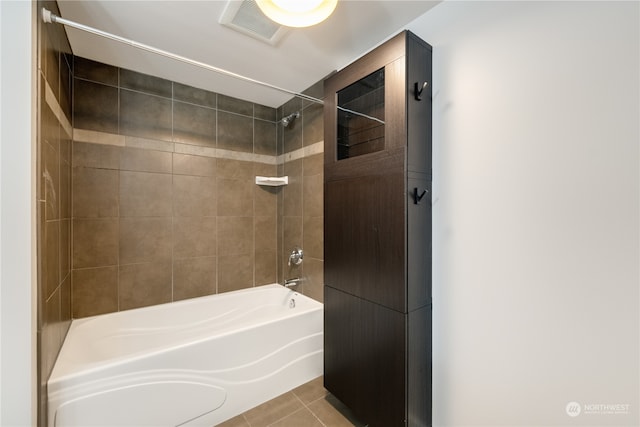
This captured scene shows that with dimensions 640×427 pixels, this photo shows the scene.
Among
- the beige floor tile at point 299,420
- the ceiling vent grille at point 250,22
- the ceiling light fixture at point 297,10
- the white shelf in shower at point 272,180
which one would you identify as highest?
the ceiling vent grille at point 250,22

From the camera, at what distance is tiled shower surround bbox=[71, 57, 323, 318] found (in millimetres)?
2016

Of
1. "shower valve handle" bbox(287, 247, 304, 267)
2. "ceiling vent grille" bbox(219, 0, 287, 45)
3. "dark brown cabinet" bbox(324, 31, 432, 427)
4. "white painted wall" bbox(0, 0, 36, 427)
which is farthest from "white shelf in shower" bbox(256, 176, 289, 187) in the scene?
"white painted wall" bbox(0, 0, 36, 427)

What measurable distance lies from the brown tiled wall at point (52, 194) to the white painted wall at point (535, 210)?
194 centimetres

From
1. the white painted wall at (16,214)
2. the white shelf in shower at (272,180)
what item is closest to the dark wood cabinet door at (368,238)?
the white shelf in shower at (272,180)

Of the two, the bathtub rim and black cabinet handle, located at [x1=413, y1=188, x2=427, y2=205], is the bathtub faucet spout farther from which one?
black cabinet handle, located at [x1=413, y1=188, x2=427, y2=205]

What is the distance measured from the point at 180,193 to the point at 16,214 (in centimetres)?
135

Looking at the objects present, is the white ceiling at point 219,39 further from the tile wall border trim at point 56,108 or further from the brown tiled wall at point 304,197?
the tile wall border trim at point 56,108

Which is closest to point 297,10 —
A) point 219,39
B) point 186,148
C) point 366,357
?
point 219,39

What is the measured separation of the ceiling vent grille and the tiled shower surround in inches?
30.9

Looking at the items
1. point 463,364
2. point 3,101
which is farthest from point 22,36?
point 463,364

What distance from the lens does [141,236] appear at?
221 centimetres

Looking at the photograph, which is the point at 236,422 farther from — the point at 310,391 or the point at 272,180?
the point at 272,180

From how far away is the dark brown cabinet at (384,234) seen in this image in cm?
135

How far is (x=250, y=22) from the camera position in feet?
5.18
